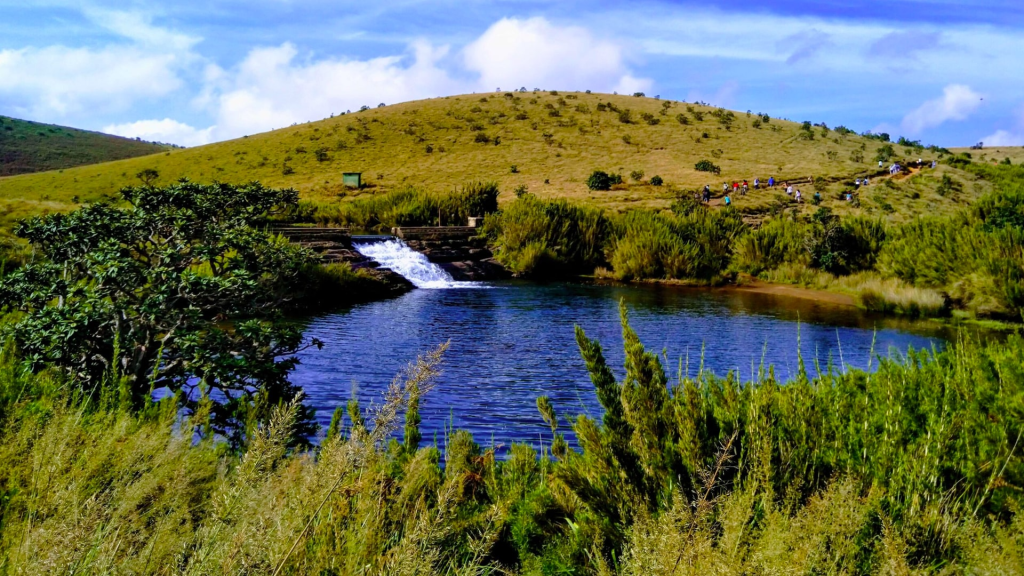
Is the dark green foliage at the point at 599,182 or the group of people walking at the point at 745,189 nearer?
the group of people walking at the point at 745,189

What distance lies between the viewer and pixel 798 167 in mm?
58406

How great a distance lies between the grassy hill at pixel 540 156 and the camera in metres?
49.9

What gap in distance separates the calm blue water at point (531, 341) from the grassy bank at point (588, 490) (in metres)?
2.29

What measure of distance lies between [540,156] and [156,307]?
2249 inches

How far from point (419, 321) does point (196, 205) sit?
9.54 metres

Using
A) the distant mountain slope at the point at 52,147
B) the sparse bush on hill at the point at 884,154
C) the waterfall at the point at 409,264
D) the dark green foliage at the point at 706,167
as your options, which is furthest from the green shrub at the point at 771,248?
the distant mountain slope at the point at 52,147

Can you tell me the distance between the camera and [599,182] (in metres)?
49.8

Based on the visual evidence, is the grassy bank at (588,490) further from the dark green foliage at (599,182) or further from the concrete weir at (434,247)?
the dark green foliage at (599,182)

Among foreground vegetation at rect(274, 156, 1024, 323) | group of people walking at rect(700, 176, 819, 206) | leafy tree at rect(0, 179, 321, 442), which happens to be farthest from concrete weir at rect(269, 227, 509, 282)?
group of people walking at rect(700, 176, 819, 206)

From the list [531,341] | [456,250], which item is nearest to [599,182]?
[456,250]

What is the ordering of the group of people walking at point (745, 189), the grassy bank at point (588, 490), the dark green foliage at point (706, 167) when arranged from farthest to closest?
1. the dark green foliage at point (706, 167)
2. the group of people walking at point (745, 189)
3. the grassy bank at point (588, 490)

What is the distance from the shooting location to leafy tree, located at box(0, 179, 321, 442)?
19.2 feet

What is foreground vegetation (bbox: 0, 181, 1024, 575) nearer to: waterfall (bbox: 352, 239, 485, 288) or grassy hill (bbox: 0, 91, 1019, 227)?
A: waterfall (bbox: 352, 239, 485, 288)

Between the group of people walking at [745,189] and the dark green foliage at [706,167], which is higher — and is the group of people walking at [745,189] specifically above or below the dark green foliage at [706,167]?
below
